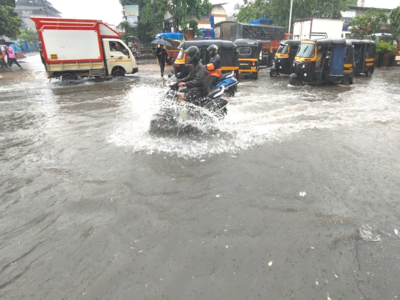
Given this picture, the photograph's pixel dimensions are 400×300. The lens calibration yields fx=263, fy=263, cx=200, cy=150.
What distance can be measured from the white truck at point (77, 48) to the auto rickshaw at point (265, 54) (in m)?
10.8

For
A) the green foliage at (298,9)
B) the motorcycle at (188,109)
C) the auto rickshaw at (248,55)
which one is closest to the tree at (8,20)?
the auto rickshaw at (248,55)

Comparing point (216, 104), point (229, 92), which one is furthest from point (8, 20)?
point (216, 104)

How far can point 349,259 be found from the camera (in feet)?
7.91

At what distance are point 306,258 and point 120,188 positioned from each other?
2425 millimetres

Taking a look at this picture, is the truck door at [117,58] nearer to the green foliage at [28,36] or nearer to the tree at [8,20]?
the tree at [8,20]

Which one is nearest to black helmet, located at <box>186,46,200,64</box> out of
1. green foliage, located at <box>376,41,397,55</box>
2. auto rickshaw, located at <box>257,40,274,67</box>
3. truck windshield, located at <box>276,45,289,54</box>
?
truck windshield, located at <box>276,45,289,54</box>

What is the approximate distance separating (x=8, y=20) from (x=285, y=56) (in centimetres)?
2113

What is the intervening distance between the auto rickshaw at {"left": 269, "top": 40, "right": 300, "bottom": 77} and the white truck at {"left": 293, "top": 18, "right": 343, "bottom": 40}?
8.06 metres

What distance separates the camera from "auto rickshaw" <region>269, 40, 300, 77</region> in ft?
46.6

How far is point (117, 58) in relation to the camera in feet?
46.8

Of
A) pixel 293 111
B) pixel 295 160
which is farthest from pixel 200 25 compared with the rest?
pixel 295 160

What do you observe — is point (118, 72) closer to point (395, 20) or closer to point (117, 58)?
point (117, 58)

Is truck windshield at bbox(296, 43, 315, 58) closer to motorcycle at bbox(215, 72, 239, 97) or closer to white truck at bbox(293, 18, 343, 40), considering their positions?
motorcycle at bbox(215, 72, 239, 97)

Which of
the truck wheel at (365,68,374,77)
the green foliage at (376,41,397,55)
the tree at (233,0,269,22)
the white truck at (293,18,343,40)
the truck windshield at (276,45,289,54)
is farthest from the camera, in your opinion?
the tree at (233,0,269,22)
